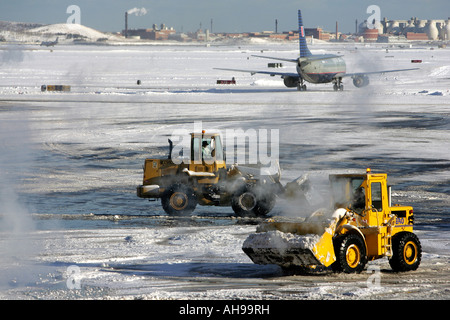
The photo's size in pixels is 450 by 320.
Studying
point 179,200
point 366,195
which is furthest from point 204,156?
point 366,195

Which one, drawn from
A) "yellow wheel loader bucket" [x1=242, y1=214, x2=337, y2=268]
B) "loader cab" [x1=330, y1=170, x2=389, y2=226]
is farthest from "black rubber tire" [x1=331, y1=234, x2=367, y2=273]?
"loader cab" [x1=330, y1=170, x2=389, y2=226]

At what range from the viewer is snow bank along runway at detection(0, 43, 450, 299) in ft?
51.7

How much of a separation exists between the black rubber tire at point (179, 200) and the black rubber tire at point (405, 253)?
928 cm

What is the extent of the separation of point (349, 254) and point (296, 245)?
4.89 feet

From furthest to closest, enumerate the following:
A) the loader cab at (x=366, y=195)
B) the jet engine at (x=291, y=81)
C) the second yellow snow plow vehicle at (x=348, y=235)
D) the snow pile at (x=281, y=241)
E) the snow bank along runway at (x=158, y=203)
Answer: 1. the jet engine at (x=291, y=81)
2. the loader cab at (x=366, y=195)
3. the second yellow snow plow vehicle at (x=348, y=235)
4. the snow bank along runway at (x=158, y=203)
5. the snow pile at (x=281, y=241)

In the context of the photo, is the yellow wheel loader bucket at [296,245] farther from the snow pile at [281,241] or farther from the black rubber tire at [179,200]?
the black rubber tire at [179,200]

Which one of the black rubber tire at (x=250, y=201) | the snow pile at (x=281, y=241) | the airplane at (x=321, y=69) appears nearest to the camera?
the snow pile at (x=281, y=241)

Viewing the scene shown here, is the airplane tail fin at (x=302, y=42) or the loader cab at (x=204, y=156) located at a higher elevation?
the airplane tail fin at (x=302, y=42)

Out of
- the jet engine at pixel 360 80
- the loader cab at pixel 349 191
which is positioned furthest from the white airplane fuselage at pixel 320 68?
the loader cab at pixel 349 191

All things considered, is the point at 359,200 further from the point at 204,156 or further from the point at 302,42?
the point at 302,42

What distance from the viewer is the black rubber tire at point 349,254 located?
16.0 meters

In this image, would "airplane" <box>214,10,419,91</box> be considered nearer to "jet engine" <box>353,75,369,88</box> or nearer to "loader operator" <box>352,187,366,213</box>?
"jet engine" <box>353,75,369,88</box>

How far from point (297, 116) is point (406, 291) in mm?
39012
